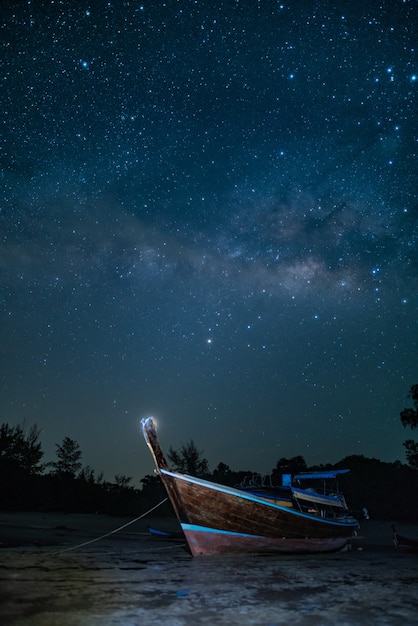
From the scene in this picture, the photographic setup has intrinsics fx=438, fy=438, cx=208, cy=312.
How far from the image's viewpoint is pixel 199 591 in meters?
7.71

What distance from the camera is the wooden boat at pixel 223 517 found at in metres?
13.8

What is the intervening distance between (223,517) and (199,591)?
6.50m

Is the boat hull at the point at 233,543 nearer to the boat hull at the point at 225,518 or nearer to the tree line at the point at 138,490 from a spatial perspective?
the boat hull at the point at 225,518

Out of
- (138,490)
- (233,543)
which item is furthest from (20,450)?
(233,543)

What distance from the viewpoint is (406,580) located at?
935 centimetres

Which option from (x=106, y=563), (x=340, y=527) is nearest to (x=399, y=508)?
(x=340, y=527)

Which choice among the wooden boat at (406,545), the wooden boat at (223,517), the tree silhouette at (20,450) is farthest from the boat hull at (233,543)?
the tree silhouette at (20,450)

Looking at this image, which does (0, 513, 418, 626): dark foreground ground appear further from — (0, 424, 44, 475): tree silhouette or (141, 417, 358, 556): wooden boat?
(0, 424, 44, 475): tree silhouette

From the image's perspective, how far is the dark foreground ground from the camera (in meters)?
5.80

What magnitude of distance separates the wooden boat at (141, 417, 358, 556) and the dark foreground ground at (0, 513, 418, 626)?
119cm

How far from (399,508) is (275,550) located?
30217 millimetres

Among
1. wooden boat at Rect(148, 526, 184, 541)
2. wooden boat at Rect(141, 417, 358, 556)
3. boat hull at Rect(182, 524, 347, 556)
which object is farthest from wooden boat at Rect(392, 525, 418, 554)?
wooden boat at Rect(148, 526, 184, 541)

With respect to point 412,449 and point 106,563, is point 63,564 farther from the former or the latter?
point 412,449

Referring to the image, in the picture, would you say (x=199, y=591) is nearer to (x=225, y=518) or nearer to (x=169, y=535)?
(x=225, y=518)
